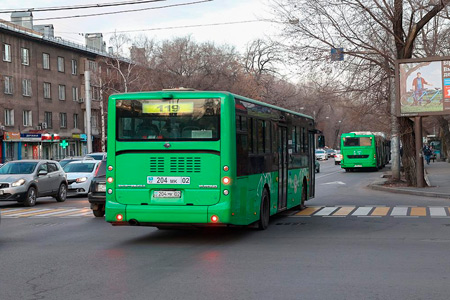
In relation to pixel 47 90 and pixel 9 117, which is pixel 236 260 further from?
pixel 47 90

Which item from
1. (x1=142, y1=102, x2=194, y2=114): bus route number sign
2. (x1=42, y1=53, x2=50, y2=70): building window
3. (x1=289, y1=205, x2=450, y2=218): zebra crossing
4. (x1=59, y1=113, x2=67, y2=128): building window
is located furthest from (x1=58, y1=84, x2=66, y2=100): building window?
(x1=142, y1=102, x2=194, y2=114): bus route number sign

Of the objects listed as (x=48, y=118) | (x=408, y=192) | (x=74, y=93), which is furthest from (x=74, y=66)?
(x=408, y=192)

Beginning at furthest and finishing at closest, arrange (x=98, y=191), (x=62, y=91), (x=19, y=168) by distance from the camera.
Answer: (x=62, y=91) < (x=19, y=168) < (x=98, y=191)

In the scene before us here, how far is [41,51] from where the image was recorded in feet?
196

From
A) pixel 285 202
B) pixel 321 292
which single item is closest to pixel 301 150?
pixel 285 202

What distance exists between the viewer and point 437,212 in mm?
17672

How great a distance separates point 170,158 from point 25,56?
162 feet

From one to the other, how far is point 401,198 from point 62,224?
41.7ft

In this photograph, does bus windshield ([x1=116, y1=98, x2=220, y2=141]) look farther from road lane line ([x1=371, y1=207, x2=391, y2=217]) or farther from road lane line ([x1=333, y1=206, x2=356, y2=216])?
road lane line ([x1=371, y1=207, x2=391, y2=217])

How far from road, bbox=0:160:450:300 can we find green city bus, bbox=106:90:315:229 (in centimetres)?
62

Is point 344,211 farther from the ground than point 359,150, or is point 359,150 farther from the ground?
point 359,150

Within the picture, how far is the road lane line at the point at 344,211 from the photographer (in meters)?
17.6

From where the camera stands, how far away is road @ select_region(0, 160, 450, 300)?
7688 mm

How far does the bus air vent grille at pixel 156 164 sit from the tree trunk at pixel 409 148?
742 inches
